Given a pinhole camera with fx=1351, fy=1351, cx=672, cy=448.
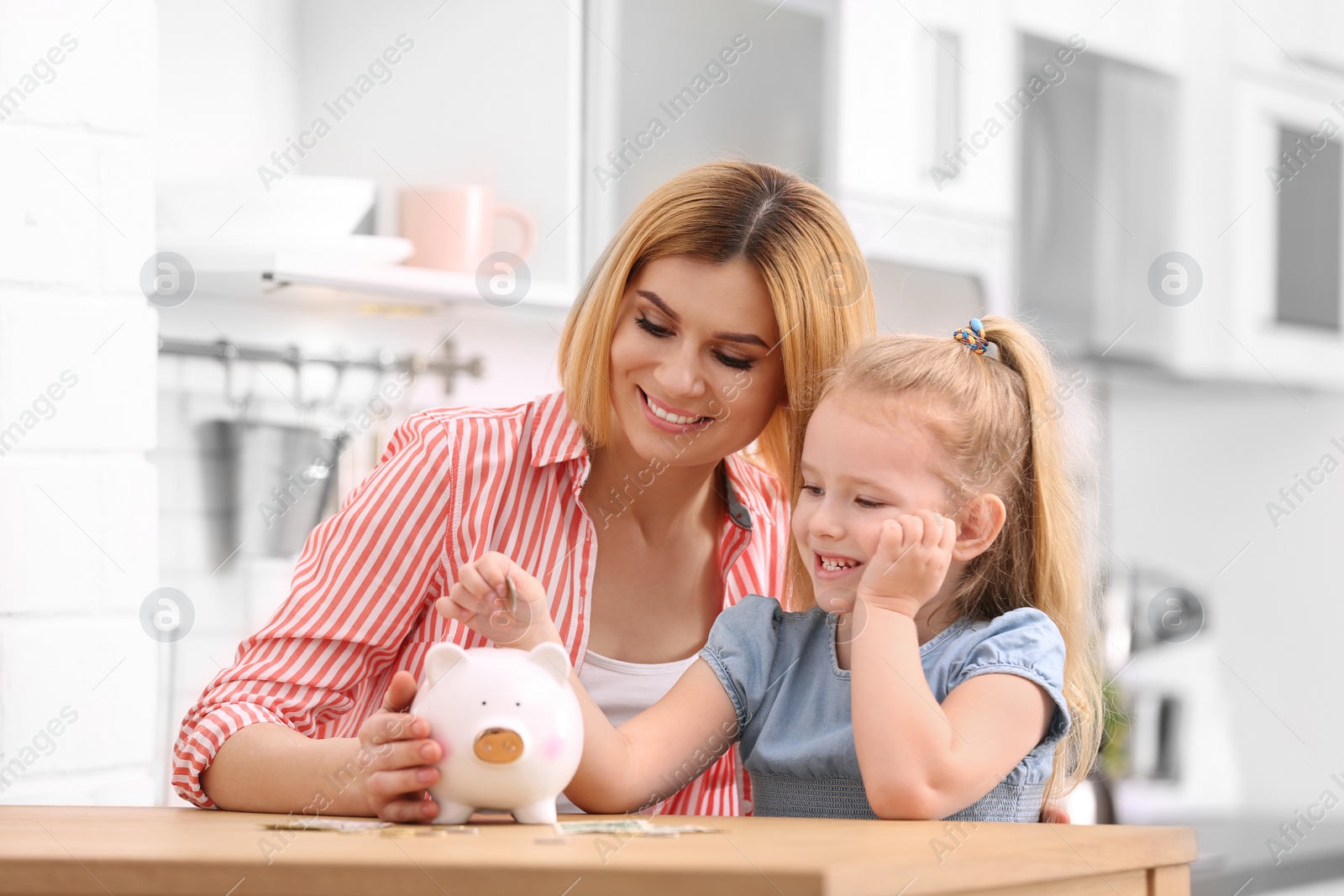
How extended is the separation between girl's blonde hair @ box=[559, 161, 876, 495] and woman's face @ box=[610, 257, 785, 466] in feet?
0.05

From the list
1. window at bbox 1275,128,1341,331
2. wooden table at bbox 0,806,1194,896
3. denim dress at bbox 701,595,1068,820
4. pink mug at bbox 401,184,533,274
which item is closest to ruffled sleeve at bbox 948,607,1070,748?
denim dress at bbox 701,595,1068,820

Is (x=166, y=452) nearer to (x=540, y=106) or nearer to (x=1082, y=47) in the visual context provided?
(x=540, y=106)

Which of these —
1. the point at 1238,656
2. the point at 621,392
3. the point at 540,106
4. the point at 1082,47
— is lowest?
the point at 1238,656

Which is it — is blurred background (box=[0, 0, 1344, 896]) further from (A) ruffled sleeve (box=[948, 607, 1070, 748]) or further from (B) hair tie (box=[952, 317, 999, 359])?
(A) ruffled sleeve (box=[948, 607, 1070, 748])

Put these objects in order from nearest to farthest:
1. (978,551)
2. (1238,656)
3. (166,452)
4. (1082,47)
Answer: (978,551) → (166,452) → (1082,47) → (1238,656)

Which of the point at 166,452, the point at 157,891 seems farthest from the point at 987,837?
the point at 166,452

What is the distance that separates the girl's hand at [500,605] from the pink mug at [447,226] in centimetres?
116

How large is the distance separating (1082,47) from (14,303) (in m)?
2.32

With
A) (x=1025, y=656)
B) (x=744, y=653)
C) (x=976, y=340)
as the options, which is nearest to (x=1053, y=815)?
(x=1025, y=656)

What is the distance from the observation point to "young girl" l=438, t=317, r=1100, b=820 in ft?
2.98

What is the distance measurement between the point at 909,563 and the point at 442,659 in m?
0.34

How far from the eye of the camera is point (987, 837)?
0.76m

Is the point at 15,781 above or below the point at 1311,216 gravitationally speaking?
below

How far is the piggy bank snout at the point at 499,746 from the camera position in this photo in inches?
31.4
